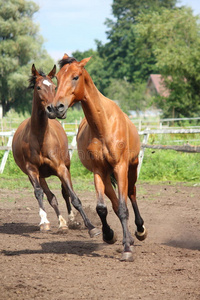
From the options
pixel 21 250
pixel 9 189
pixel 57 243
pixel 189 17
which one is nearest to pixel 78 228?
pixel 57 243

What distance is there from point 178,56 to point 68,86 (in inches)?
1041

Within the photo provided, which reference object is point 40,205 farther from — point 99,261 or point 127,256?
point 127,256

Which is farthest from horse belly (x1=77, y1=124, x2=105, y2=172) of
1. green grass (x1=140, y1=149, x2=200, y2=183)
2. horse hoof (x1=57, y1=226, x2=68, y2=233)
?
green grass (x1=140, y1=149, x2=200, y2=183)

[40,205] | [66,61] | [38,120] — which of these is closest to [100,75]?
[38,120]

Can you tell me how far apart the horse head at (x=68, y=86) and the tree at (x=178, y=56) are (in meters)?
25.2

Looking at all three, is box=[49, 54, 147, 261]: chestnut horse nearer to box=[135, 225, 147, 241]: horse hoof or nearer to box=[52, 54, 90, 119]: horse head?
box=[52, 54, 90, 119]: horse head

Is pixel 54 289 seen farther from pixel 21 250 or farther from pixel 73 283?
pixel 21 250

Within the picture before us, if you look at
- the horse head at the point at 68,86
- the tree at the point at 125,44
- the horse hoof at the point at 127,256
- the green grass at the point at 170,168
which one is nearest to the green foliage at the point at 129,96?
the tree at the point at 125,44

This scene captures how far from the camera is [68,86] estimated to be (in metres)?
5.18

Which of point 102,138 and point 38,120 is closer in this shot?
point 102,138

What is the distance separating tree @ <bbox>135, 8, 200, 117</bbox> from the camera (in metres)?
30.4

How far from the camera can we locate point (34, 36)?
153 ft

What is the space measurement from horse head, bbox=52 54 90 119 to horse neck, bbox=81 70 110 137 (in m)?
0.13

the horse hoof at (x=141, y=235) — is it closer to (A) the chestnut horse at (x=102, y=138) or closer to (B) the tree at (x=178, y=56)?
(A) the chestnut horse at (x=102, y=138)
